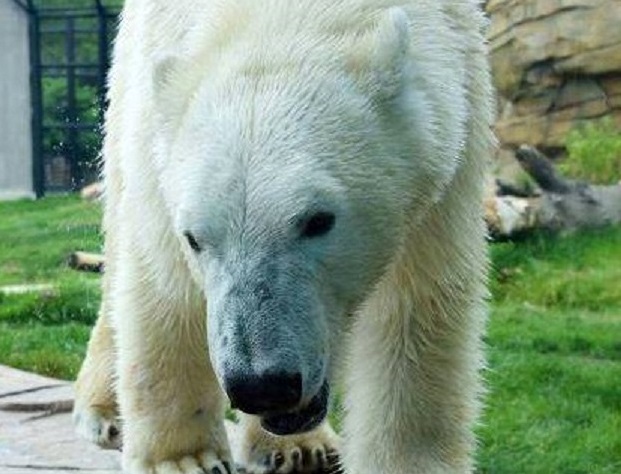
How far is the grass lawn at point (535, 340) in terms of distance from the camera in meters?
4.66

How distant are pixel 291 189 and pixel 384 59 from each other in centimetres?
31

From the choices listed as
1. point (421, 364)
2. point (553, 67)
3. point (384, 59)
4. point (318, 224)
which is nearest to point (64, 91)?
point (553, 67)

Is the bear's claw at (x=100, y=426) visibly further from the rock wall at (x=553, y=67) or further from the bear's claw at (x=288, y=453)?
the rock wall at (x=553, y=67)

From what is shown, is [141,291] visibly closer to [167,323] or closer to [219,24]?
[167,323]

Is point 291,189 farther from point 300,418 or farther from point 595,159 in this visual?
point 595,159

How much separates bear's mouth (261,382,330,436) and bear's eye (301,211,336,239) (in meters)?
0.25

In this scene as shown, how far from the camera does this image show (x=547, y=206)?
8008 mm

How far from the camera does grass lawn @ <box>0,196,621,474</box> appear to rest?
15.3ft

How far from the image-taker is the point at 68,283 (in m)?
8.33

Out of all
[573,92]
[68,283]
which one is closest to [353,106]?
[68,283]

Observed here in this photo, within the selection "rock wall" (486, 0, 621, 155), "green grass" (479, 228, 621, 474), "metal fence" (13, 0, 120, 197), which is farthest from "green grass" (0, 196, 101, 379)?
"rock wall" (486, 0, 621, 155)

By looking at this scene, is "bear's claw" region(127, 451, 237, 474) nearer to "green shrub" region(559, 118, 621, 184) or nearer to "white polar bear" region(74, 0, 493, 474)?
"white polar bear" region(74, 0, 493, 474)

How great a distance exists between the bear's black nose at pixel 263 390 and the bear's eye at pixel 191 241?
0.85 feet

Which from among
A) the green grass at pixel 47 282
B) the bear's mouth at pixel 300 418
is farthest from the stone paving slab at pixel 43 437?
the green grass at pixel 47 282
